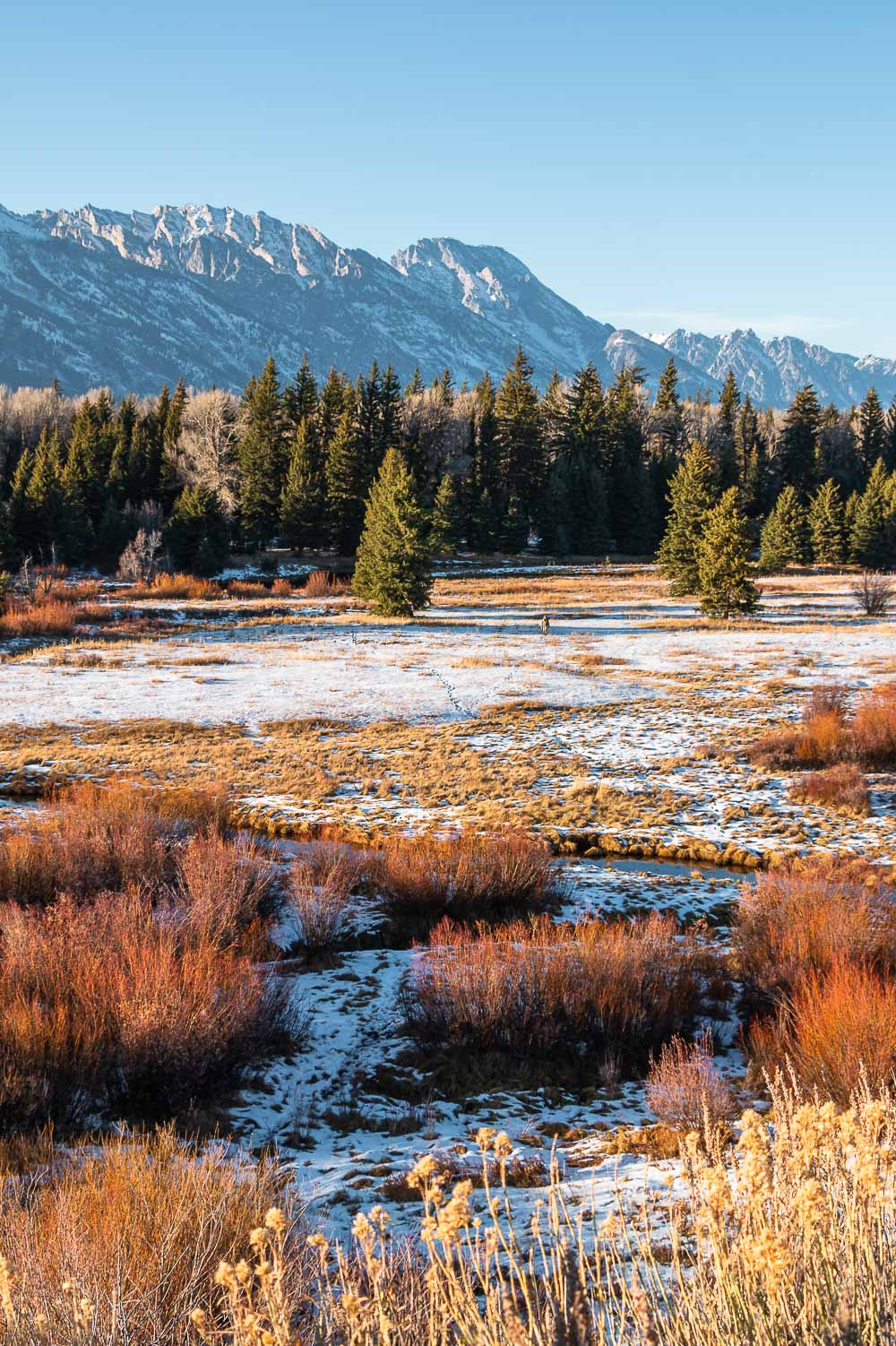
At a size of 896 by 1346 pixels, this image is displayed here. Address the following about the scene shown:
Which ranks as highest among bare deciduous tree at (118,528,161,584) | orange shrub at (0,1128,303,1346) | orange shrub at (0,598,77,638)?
bare deciduous tree at (118,528,161,584)

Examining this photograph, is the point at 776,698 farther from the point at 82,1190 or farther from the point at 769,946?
the point at 82,1190

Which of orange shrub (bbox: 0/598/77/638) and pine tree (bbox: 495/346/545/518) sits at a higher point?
pine tree (bbox: 495/346/545/518)

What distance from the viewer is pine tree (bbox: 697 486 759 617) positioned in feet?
127

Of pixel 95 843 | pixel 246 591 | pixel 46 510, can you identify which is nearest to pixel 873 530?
pixel 246 591

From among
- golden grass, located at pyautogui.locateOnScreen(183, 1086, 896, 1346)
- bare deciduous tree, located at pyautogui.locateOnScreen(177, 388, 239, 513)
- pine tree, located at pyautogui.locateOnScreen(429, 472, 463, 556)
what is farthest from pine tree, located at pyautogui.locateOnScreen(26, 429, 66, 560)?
golden grass, located at pyautogui.locateOnScreen(183, 1086, 896, 1346)

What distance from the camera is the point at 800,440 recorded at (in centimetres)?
8581

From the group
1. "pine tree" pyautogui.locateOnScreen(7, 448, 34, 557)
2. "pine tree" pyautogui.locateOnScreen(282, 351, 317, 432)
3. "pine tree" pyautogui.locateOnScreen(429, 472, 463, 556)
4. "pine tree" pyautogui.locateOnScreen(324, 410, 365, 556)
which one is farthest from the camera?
"pine tree" pyautogui.locateOnScreen(282, 351, 317, 432)

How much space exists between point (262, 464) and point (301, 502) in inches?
225

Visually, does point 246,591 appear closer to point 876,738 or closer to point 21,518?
point 21,518

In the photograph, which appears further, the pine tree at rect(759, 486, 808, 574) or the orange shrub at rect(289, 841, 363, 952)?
the pine tree at rect(759, 486, 808, 574)

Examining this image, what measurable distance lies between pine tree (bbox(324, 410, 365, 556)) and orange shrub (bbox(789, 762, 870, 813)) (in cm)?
5325

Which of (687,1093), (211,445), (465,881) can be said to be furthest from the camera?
(211,445)

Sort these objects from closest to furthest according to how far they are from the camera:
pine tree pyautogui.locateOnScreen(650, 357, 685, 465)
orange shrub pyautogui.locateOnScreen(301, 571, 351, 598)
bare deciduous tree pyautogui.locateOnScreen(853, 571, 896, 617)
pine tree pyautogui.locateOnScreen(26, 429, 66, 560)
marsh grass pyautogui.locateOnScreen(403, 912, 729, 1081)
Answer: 1. marsh grass pyautogui.locateOnScreen(403, 912, 729, 1081)
2. bare deciduous tree pyautogui.locateOnScreen(853, 571, 896, 617)
3. orange shrub pyautogui.locateOnScreen(301, 571, 351, 598)
4. pine tree pyautogui.locateOnScreen(26, 429, 66, 560)
5. pine tree pyautogui.locateOnScreen(650, 357, 685, 465)

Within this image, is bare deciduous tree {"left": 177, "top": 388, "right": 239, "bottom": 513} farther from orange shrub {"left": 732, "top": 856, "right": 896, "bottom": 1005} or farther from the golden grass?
the golden grass
